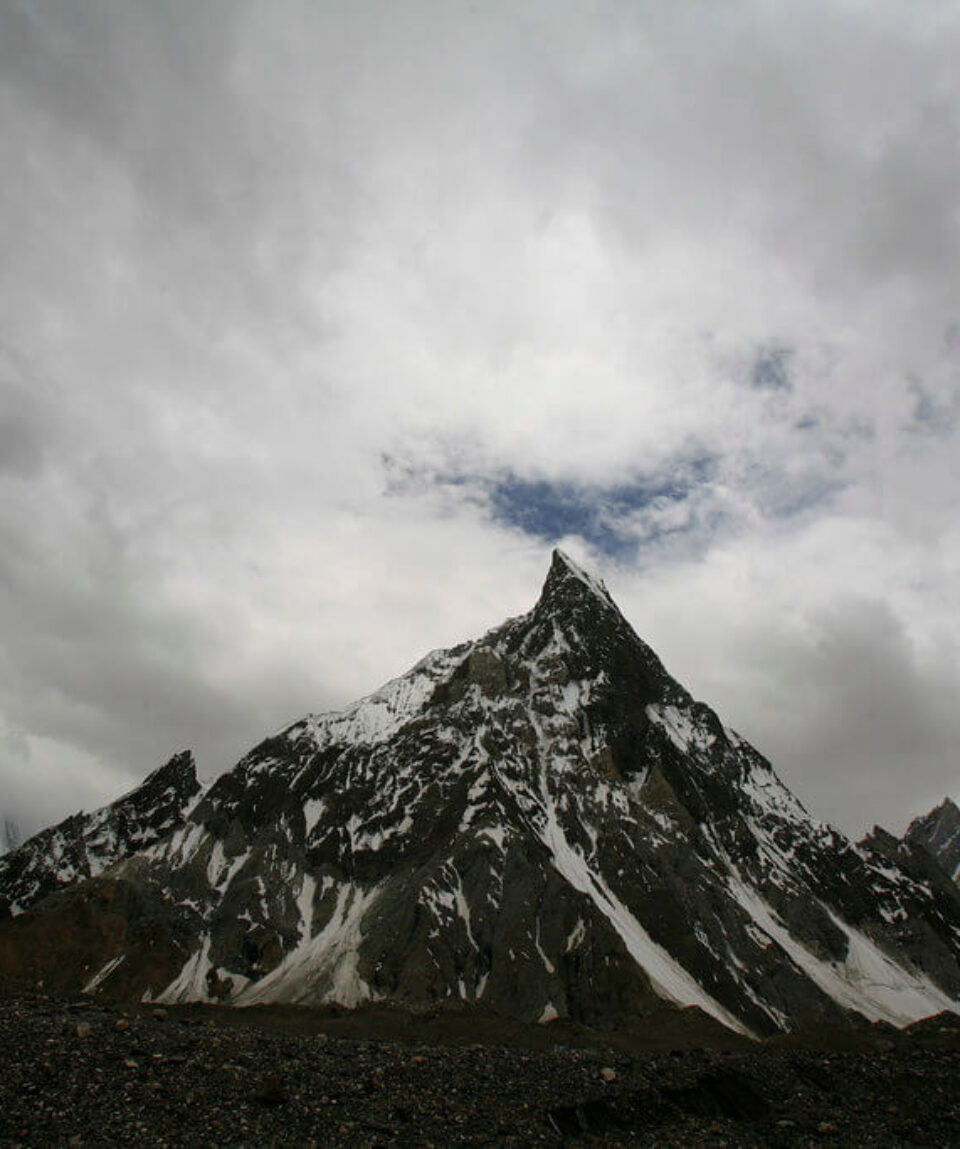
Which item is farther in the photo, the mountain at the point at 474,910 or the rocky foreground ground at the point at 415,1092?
the mountain at the point at 474,910

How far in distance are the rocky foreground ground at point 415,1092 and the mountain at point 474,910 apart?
8986cm

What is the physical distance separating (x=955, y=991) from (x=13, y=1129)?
23110cm

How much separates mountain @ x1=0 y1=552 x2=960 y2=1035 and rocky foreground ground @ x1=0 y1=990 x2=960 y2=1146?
89862 mm

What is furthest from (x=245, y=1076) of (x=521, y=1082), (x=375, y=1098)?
(x=521, y=1082)

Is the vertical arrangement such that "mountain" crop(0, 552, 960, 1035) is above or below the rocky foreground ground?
above

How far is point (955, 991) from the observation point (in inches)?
7239

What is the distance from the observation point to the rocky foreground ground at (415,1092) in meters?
21.2

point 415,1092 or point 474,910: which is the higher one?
point 474,910

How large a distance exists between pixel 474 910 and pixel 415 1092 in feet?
400

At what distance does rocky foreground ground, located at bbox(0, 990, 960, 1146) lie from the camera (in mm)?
21234

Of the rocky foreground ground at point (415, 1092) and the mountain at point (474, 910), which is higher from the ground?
the mountain at point (474, 910)

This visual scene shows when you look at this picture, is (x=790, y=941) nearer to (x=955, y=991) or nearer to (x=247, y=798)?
(x=955, y=991)

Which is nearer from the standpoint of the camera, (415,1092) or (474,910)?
(415,1092)

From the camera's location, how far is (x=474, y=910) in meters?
138
